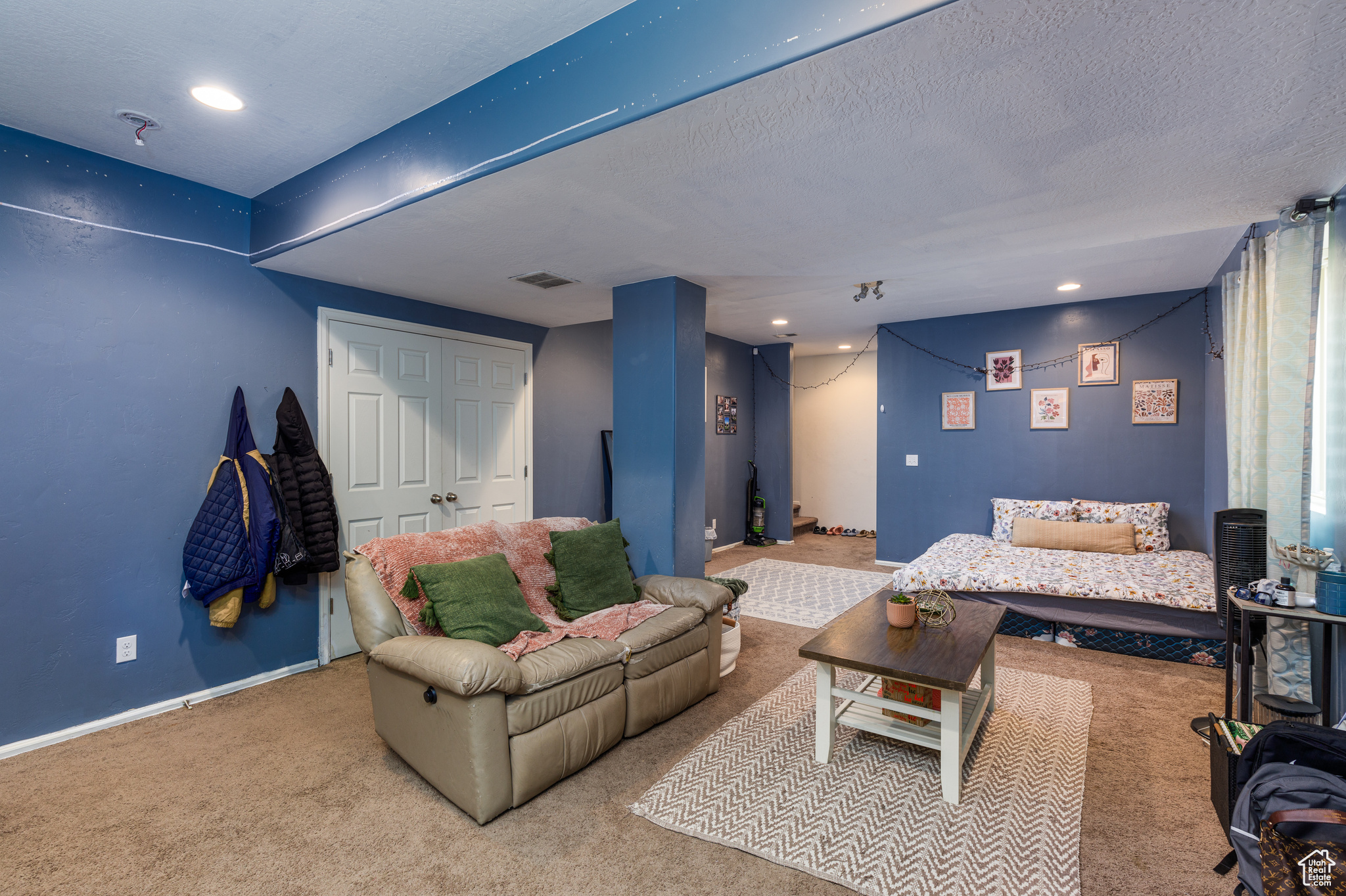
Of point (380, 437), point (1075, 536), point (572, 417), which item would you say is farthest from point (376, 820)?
point (1075, 536)

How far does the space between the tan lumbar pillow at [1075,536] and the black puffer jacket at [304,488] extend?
194 inches

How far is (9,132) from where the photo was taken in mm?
2463

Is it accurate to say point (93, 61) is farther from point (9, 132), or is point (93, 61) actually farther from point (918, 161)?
point (918, 161)

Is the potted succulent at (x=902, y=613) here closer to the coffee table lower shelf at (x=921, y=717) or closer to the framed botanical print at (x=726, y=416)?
the coffee table lower shelf at (x=921, y=717)

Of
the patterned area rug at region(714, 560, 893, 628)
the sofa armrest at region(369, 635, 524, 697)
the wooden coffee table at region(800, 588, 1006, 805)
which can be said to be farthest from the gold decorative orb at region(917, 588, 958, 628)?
the sofa armrest at region(369, 635, 524, 697)

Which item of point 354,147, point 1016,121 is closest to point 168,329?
point 354,147

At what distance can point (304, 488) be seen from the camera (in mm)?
3318

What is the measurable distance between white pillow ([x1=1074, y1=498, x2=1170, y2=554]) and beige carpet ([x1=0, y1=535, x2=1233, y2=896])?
6.56 feet

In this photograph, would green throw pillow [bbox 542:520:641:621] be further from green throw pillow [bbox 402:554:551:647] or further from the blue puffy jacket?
the blue puffy jacket

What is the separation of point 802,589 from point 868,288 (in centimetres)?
246

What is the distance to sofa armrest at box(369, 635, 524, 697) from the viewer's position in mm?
1978

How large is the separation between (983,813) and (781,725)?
0.86 metres

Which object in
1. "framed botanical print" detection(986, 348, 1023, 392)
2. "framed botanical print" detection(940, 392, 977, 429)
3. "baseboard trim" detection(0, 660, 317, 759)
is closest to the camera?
"baseboard trim" detection(0, 660, 317, 759)

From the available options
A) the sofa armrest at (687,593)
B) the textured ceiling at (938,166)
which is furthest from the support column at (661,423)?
the sofa armrest at (687,593)
